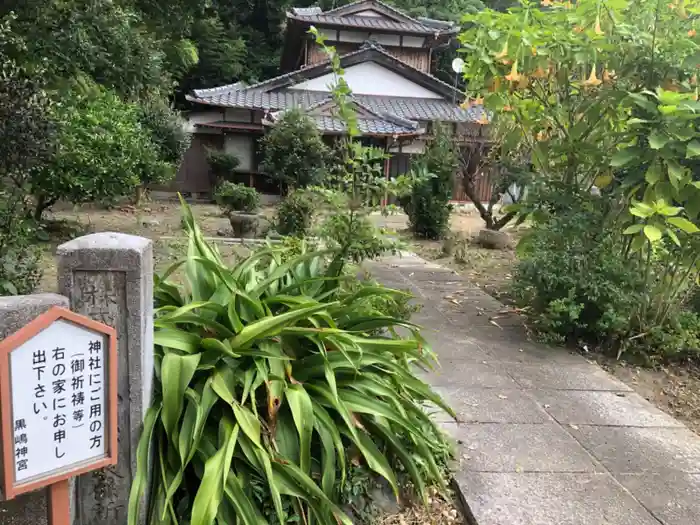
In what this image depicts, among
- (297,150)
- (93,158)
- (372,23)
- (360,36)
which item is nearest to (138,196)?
(297,150)

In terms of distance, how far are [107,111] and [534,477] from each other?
9.44 m

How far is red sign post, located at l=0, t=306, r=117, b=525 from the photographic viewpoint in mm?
1660

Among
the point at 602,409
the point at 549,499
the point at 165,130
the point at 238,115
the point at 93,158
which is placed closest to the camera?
the point at 549,499

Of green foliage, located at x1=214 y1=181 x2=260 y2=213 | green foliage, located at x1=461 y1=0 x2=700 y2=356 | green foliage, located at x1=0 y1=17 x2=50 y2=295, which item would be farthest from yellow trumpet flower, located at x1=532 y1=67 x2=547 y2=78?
green foliage, located at x1=214 y1=181 x2=260 y2=213

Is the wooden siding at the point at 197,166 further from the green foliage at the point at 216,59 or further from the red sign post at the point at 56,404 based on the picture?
the red sign post at the point at 56,404

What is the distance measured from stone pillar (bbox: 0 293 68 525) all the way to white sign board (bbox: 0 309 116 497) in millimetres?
140

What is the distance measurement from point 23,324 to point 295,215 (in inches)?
329

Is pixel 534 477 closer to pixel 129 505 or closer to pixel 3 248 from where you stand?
pixel 129 505

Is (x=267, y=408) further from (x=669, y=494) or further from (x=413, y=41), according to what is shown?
(x=413, y=41)

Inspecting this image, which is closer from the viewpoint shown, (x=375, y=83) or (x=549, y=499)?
(x=549, y=499)

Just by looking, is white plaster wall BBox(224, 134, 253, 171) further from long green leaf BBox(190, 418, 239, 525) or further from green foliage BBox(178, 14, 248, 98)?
long green leaf BBox(190, 418, 239, 525)

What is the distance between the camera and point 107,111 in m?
10.1

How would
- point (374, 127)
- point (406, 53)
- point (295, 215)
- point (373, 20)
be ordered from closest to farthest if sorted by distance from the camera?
point (295, 215), point (374, 127), point (373, 20), point (406, 53)

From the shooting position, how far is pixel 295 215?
10125mm
